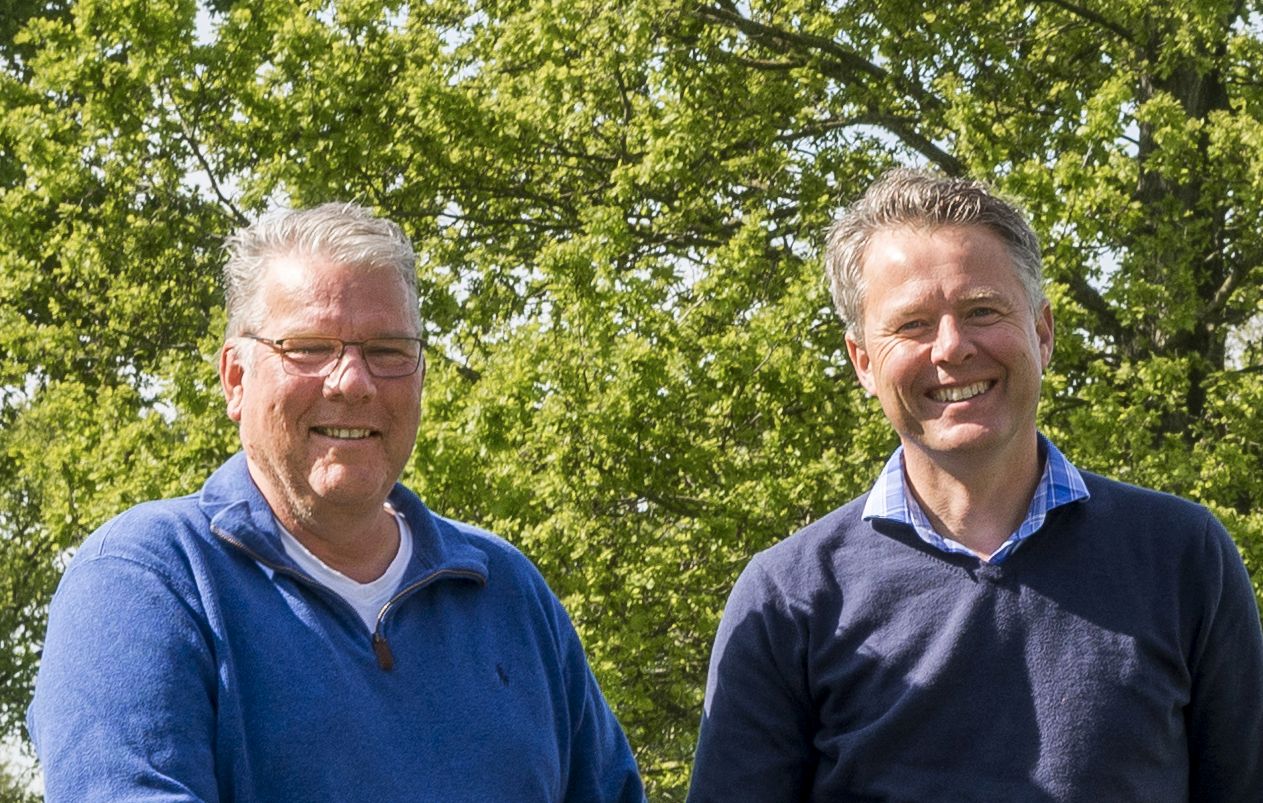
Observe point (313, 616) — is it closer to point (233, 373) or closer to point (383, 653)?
point (383, 653)

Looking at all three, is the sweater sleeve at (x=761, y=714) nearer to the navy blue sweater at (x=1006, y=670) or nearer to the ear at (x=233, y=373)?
the navy blue sweater at (x=1006, y=670)

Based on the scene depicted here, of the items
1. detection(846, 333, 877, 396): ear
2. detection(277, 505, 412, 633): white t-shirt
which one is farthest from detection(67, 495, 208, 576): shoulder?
detection(846, 333, 877, 396): ear

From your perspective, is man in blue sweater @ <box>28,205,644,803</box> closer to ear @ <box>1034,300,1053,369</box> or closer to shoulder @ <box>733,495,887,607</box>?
shoulder @ <box>733,495,887,607</box>

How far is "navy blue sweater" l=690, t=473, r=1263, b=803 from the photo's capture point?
123 inches

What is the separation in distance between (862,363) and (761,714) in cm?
73

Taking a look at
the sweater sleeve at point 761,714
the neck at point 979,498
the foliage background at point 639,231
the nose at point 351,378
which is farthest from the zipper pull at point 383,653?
the foliage background at point 639,231

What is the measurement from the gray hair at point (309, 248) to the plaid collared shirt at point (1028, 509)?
981mm

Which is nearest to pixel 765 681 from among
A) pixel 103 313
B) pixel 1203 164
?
pixel 1203 164

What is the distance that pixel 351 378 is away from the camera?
3.06 meters

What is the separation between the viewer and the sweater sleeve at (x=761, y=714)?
3.27m

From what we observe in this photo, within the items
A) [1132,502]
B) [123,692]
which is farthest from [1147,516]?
[123,692]

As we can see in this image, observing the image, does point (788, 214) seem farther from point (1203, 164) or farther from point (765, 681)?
point (765, 681)

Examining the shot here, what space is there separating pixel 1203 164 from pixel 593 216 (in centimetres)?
438

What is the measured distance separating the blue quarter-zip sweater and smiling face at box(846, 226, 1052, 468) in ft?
2.80
